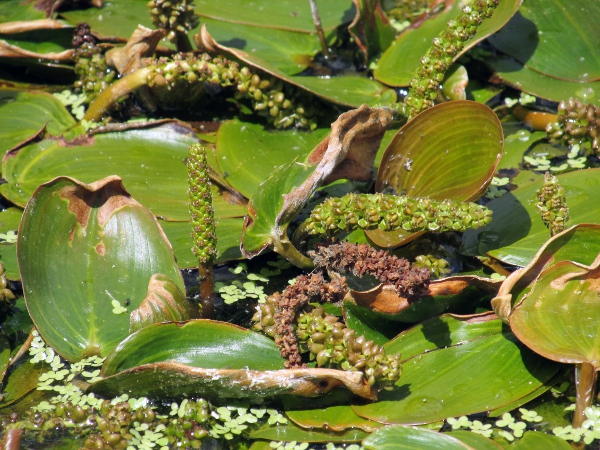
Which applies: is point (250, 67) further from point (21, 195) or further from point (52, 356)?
point (52, 356)

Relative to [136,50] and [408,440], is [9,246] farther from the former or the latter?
[408,440]

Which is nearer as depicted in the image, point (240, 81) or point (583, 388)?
point (583, 388)

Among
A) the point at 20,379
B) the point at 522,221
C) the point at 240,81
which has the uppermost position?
the point at 240,81

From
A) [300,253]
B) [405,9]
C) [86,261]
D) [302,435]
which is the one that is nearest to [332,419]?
[302,435]

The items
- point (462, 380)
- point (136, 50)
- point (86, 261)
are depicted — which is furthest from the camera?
point (136, 50)

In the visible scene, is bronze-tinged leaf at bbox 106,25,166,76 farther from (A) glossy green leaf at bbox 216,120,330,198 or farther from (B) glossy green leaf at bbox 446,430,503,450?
(B) glossy green leaf at bbox 446,430,503,450

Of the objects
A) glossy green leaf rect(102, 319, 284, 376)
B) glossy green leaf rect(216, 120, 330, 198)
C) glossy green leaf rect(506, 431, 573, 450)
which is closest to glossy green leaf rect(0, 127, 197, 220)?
glossy green leaf rect(216, 120, 330, 198)
